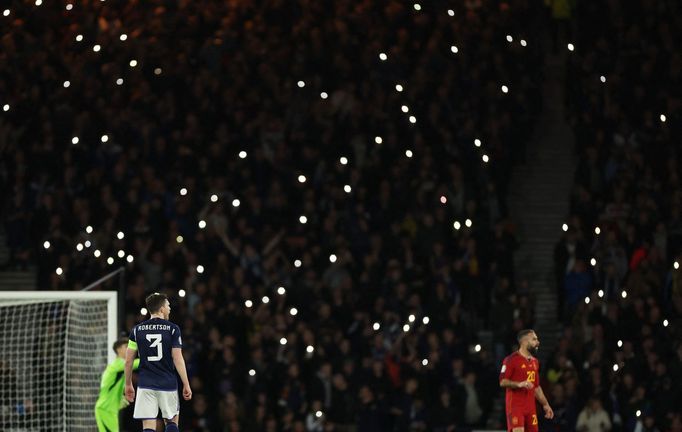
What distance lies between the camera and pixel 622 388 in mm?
20250

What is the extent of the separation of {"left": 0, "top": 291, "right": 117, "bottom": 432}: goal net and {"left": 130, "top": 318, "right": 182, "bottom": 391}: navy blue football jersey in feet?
11.4

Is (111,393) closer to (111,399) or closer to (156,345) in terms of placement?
(111,399)

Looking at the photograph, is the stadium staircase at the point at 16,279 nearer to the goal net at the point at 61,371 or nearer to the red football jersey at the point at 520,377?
the goal net at the point at 61,371

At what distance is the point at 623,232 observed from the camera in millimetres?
22672

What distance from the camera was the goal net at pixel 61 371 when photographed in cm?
1797

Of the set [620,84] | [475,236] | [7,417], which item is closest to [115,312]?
[7,417]

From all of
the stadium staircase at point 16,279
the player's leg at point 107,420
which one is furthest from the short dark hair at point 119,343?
the stadium staircase at point 16,279

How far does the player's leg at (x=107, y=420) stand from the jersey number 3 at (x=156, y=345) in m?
2.49

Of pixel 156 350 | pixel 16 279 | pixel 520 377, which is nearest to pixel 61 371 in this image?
pixel 16 279

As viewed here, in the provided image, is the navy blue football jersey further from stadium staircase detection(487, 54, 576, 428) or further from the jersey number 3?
stadium staircase detection(487, 54, 576, 428)

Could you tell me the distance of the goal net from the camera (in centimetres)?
1797

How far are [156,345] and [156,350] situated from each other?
49mm

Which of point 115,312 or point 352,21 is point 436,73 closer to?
point 352,21

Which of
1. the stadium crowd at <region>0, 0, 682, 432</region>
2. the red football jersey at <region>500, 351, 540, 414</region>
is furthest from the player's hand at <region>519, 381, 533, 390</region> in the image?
the stadium crowd at <region>0, 0, 682, 432</region>
